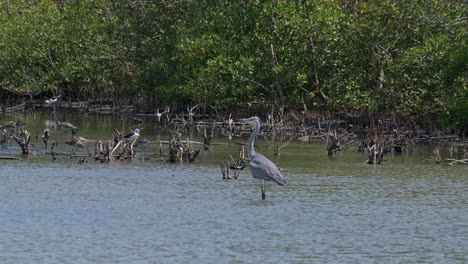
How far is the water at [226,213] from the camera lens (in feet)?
36.1

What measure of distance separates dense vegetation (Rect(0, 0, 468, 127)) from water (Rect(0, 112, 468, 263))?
686cm

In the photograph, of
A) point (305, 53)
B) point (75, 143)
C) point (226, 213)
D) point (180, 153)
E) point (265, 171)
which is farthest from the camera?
point (305, 53)

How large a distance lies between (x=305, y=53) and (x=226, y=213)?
15.1 meters

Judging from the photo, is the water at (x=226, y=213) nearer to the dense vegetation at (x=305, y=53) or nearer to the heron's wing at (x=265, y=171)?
the heron's wing at (x=265, y=171)

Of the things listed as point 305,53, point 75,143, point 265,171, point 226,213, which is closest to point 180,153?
point 75,143

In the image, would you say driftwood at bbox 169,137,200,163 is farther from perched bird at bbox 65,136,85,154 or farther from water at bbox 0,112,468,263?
perched bird at bbox 65,136,85,154

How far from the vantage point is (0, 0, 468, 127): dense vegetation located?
1027 inches

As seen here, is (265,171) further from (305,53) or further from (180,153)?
(305,53)

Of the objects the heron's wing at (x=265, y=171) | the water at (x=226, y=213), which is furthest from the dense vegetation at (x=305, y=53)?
the heron's wing at (x=265, y=171)

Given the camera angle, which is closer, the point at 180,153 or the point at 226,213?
the point at 226,213

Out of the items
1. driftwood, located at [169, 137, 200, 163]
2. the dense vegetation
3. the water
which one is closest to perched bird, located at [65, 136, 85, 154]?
the water

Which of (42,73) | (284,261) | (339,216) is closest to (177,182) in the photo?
(339,216)

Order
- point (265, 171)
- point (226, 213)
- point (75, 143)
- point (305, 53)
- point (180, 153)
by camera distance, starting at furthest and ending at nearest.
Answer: point (305, 53), point (75, 143), point (180, 153), point (265, 171), point (226, 213)

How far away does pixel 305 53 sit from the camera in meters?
28.1
